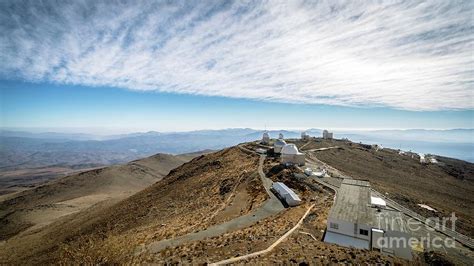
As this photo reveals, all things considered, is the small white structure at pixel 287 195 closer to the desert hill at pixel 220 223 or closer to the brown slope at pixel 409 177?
the desert hill at pixel 220 223

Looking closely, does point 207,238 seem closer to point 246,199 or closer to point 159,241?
point 159,241

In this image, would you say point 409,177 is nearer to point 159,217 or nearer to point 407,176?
point 407,176

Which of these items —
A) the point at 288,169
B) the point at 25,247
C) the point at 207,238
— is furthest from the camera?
the point at 288,169

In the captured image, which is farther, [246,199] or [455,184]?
[455,184]

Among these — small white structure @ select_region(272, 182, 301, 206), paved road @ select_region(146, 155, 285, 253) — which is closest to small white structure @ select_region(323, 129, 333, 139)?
small white structure @ select_region(272, 182, 301, 206)

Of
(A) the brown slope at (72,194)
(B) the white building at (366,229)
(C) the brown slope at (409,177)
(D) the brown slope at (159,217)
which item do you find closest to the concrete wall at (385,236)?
(B) the white building at (366,229)

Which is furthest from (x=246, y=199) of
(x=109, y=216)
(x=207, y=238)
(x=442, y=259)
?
→ (x=109, y=216)
